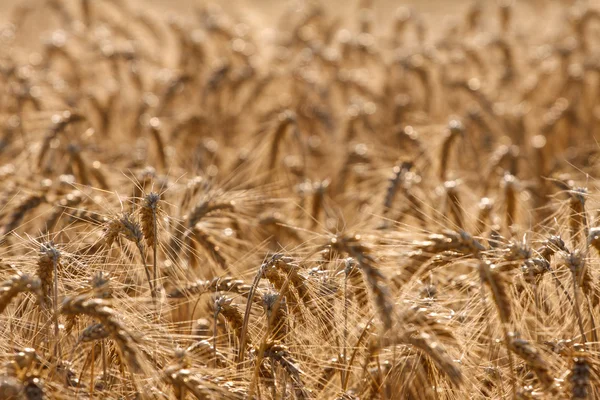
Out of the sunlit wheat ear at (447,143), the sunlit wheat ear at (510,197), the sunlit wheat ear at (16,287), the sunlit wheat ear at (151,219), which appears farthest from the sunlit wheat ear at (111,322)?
the sunlit wheat ear at (447,143)

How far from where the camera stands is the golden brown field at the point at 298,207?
237 cm

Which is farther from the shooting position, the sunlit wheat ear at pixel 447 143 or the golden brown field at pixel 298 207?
the sunlit wheat ear at pixel 447 143

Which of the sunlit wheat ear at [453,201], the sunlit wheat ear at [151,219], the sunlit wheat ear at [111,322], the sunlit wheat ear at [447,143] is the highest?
the sunlit wheat ear at [447,143]

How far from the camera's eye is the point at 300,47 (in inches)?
299

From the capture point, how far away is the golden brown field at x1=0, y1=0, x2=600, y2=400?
237cm

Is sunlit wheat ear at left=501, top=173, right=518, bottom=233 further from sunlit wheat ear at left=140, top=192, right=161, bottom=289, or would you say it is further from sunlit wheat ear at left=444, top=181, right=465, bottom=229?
sunlit wheat ear at left=140, top=192, right=161, bottom=289

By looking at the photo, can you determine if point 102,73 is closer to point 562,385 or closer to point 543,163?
point 543,163

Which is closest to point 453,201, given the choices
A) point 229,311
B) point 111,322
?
point 229,311

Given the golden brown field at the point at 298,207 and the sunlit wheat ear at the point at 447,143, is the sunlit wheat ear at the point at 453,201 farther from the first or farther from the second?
the sunlit wheat ear at the point at 447,143

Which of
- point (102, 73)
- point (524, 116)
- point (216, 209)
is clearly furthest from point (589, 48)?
point (216, 209)

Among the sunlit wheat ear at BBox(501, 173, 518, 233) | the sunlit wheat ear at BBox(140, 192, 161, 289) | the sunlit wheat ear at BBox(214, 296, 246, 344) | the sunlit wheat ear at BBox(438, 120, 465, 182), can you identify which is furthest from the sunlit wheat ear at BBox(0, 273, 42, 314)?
the sunlit wheat ear at BBox(438, 120, 465, 182)

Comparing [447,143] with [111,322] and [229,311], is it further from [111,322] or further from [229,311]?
[111,322]

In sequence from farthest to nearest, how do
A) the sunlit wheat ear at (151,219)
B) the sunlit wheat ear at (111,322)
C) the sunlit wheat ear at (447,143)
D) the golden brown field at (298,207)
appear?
the sunlit wheat ear at (447,143) → the sunlit wheat ear at (151,219) → the golden brown field at (298,207) → the sunlit wheat ear at (111,322)

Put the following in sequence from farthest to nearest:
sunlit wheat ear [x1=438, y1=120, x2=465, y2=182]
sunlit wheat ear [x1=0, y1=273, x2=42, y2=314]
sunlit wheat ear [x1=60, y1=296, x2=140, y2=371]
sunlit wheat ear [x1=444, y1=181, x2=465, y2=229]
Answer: sunlit wheat ear [x1=438, y1=120, x2=465, y2=182]
sunlit wheat ear [x1=444, y1=181, x2=465, y2=229]
sunlit wheat ear [x1=0, y1=273, x2=42, y2=314]
sunlit wheat ear [x1=60, y1=296, x2=140, y2=371]
